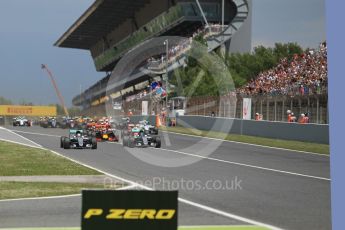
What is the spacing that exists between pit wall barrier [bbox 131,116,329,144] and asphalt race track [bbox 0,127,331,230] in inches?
197

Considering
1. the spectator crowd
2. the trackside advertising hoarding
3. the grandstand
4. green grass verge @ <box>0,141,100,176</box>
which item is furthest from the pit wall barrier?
the grandstand

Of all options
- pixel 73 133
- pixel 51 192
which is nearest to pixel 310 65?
pixel 73 133

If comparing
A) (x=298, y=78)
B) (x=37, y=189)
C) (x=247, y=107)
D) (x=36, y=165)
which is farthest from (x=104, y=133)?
(x=37, y=189)

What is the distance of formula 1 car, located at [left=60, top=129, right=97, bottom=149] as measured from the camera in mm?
25094

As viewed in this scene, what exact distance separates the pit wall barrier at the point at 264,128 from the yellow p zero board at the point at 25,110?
54006mm

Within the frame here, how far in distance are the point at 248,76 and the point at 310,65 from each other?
59.5 ft

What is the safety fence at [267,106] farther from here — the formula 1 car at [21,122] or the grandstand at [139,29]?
the formula 1 car at [21,122]

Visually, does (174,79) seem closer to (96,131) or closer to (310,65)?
(310,65)

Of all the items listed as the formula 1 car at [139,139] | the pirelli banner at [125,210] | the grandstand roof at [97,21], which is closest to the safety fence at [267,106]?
the formula 1 car at [139,139]

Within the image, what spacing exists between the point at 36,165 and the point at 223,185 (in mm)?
6137

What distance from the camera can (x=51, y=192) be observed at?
1206 cm

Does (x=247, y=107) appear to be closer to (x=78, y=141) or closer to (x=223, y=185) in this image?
(x=78, y=141)

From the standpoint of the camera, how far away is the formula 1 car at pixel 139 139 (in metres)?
25.5

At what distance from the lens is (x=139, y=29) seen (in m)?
82.2
